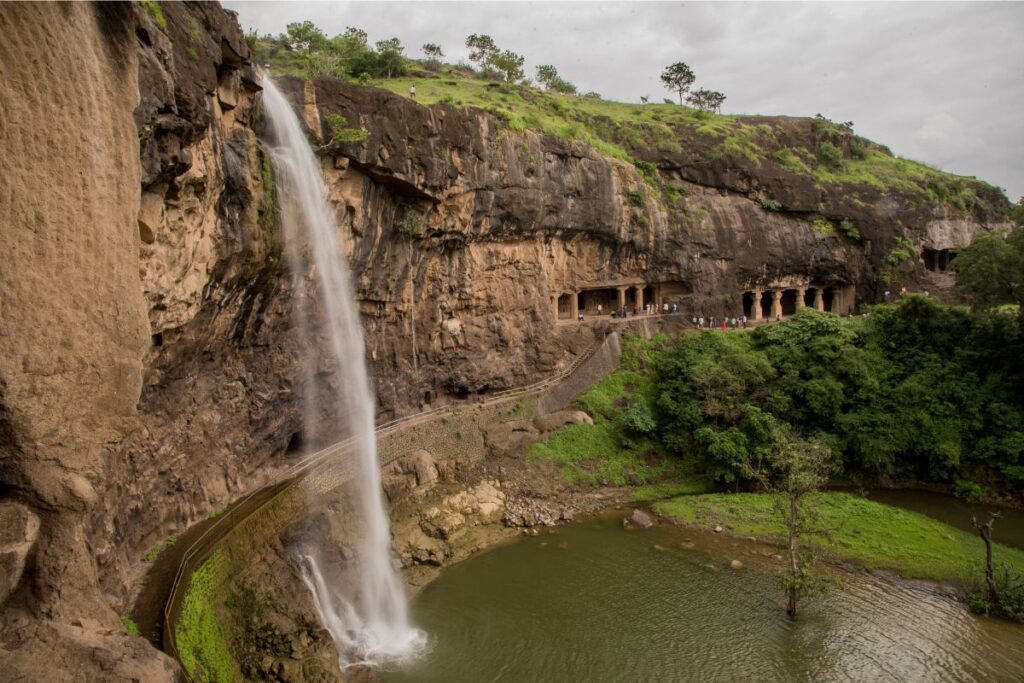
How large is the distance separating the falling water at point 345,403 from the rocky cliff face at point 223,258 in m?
0.68

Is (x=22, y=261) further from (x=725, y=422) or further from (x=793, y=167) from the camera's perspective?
(x=793, y=167)

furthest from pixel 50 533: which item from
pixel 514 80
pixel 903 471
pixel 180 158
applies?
pixel 514 80

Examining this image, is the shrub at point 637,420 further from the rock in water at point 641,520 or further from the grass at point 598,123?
the grass at point 598,123

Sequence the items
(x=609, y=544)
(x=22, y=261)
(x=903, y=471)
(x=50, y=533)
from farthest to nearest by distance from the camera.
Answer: (x=903, y=471) < (x=609, y=544) < (x=50, y=533) < (x=22, y=261)

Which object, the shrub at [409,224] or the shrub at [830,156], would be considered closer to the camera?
the shrub at [409,224]

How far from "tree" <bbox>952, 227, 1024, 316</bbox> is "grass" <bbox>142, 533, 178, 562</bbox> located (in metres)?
26.4

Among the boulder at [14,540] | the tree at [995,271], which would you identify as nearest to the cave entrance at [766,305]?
the tree at [995,271]

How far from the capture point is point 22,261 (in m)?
6.38

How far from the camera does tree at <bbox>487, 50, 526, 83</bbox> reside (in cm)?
4078

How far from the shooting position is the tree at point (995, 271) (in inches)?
866

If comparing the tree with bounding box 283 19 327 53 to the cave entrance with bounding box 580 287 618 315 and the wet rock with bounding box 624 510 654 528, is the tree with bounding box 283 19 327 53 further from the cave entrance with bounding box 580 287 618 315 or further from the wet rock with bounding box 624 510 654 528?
the wet rock with bounding box 624 510 654 528

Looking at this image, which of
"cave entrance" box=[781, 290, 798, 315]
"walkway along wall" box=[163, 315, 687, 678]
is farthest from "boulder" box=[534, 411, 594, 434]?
"cave entrance" box=[781, 290, 798, 315]

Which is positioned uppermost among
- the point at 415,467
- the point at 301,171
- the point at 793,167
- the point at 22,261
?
the point at 793,167

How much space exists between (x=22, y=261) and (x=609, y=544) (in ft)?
55.8
